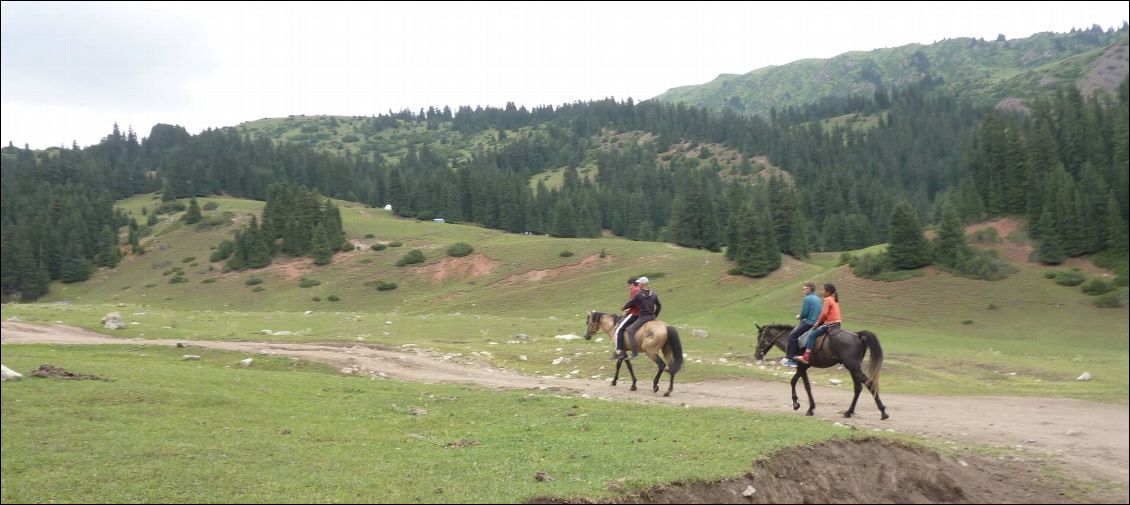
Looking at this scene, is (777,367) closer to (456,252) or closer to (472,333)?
(472,333)

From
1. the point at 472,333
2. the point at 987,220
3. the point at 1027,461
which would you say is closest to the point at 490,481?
the point at 1027,461

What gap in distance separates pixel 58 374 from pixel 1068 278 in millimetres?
29410

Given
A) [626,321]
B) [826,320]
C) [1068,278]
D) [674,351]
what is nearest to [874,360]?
[826,320]

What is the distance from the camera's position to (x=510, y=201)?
12719 centimetres

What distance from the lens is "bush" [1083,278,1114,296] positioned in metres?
9.85

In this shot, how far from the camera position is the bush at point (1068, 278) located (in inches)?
739

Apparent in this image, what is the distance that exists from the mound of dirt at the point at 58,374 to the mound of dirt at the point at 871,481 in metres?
13.5

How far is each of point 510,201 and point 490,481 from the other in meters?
117

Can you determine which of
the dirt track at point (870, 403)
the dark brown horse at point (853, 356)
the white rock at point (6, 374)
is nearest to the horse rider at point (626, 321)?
the dirt track at point (870, 403)

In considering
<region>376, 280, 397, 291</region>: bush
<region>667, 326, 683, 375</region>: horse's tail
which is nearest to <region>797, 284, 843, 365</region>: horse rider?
<region>667, 326, 683, 375</region>: horse's tail

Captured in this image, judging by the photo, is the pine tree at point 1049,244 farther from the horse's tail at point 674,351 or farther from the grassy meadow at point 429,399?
the horse's tail at point 674,351

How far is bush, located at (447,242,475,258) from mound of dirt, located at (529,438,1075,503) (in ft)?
238

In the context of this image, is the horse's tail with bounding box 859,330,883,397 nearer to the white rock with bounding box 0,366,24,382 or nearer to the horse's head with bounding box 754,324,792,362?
the horse's head with bounding box 754,324,792,362

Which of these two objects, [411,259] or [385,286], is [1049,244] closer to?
[385,286]
